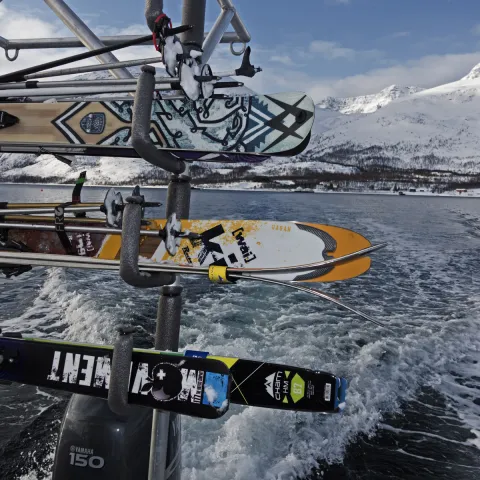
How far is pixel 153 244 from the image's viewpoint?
4469 millimetres

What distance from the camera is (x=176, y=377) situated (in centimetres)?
258

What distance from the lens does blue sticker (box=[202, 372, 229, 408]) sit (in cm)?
242

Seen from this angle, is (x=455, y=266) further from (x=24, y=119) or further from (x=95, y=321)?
(x=24, y=119)

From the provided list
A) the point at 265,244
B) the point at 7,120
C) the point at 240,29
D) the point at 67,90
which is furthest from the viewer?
the point at 240,29

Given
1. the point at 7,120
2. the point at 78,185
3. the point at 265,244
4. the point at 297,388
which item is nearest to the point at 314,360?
the point at 265,244

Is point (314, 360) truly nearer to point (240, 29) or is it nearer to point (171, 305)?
point (171, 305)

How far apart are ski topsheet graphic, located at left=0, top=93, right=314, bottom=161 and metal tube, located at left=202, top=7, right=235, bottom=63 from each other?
0.51 meters

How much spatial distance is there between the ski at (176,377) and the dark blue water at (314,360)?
265 centimetres

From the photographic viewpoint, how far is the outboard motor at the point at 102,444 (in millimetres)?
3182

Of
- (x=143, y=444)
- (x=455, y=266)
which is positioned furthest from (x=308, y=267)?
(x=455, y=266)

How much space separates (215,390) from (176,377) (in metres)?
0.30

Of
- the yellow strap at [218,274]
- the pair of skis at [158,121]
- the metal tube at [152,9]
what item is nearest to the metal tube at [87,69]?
the pair of skis at [158,121]

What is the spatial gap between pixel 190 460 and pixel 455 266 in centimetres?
1531

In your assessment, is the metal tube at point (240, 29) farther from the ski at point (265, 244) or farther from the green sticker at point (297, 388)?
the green sticker at point (297, 388)
